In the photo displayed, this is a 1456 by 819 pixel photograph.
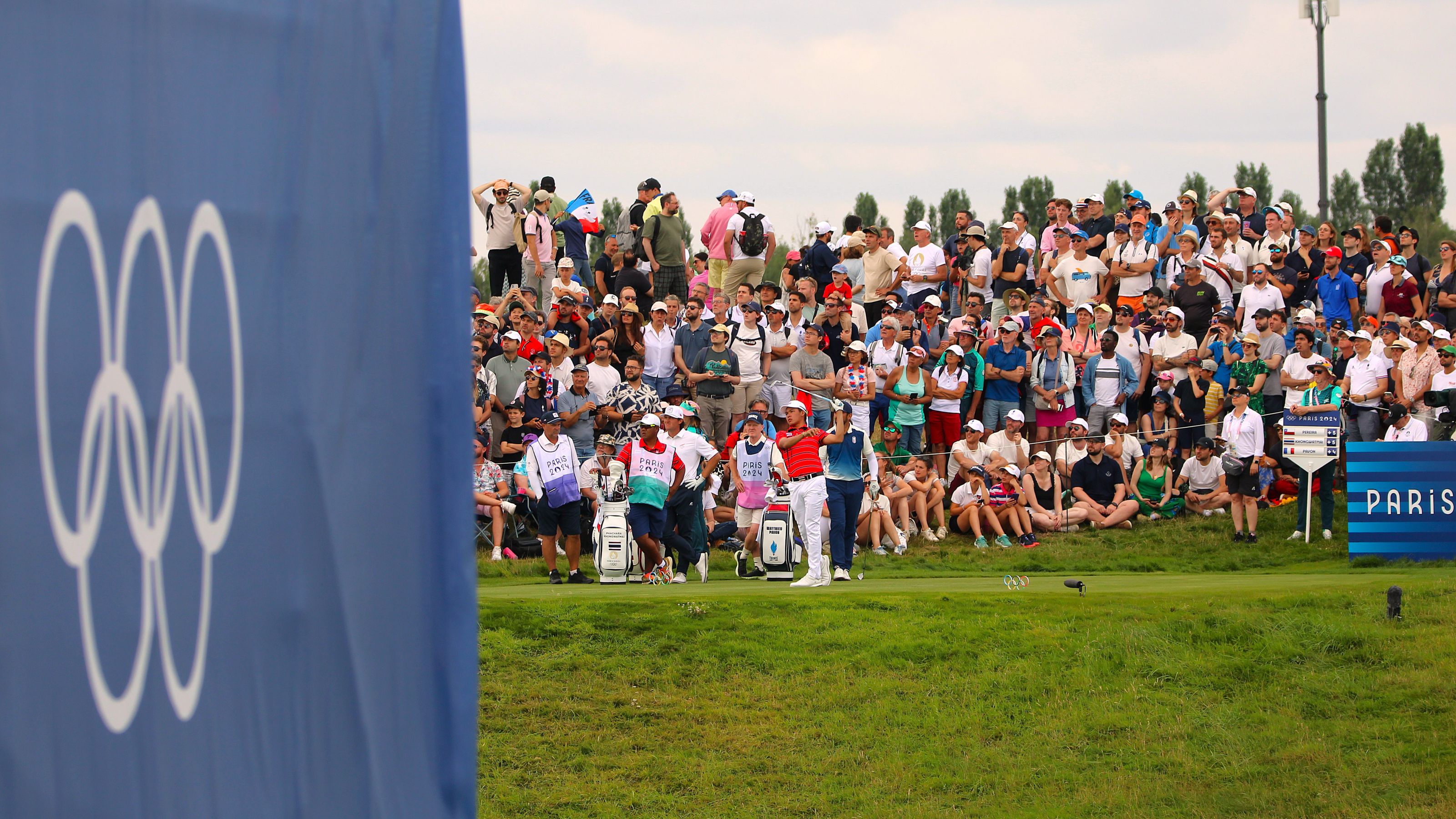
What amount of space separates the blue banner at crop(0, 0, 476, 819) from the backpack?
20.2 m

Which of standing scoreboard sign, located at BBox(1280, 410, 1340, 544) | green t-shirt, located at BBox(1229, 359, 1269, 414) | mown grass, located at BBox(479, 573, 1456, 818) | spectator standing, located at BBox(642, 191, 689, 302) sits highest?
spectator standing, located at BBox(642, 191, 689, 302)

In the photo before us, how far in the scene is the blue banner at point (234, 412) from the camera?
4.33 feet

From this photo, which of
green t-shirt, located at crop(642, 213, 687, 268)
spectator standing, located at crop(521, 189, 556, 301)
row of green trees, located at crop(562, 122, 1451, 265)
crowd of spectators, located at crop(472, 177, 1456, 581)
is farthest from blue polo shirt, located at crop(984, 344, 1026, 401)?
row of green trees, located at crop(562, 122, 1451, 265)

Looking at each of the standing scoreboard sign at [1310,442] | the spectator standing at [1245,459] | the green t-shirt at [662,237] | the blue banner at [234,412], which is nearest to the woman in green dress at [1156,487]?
the spectator standing at [1245,459]

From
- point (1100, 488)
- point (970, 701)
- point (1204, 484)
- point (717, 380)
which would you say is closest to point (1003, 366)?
point (1100, 488)

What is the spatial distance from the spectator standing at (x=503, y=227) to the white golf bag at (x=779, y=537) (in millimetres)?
7165

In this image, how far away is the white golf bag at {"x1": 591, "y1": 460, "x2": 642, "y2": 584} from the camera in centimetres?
1684

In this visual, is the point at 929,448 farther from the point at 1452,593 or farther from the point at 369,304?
the point at 369,304

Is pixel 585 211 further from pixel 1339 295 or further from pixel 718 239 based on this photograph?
pixel 1339 295

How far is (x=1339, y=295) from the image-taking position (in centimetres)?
2136

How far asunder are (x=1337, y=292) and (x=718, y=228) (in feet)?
29.0

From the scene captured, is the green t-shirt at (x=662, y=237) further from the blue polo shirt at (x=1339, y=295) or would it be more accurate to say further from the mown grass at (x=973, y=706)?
the blue polo shirt at (x=1339, y=295)

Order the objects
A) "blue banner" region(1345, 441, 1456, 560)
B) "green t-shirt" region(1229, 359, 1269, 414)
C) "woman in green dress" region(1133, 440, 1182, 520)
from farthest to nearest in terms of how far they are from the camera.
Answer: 1. "woman in green dress" region(1133, 440, 1182, 520)
2. "green t-shirt" region(1229, 359, 1269, 414)
3. "blue banner" region(1345, 441, 1456, 560)

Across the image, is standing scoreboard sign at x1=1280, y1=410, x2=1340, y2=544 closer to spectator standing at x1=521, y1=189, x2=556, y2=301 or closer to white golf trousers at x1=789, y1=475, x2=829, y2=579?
white golf trousers at x1=789, y1=475, x2=829, y2=579
